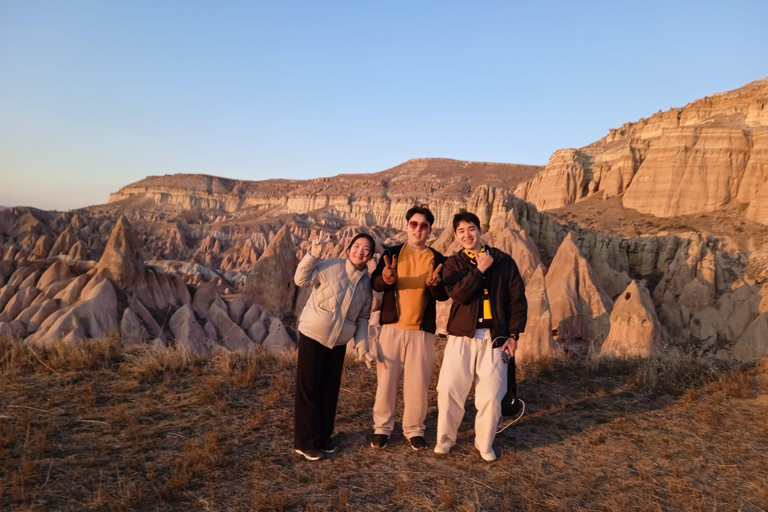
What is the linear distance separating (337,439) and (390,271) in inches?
59.7

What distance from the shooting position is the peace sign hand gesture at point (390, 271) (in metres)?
3.75

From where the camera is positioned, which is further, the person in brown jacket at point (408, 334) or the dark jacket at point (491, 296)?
the person in brown jacket at point (408, 334)

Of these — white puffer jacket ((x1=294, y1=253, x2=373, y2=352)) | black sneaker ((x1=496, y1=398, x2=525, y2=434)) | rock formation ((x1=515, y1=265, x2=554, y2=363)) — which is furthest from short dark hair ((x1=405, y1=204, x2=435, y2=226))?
rock formation ((x1=515, y1=265, x2=554, y2=363))

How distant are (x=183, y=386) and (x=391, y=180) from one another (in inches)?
4234

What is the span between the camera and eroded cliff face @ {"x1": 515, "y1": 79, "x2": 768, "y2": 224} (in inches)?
1634

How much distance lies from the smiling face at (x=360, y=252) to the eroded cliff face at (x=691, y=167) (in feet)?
141

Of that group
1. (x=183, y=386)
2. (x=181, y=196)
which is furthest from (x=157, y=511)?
(x=181, y=196)

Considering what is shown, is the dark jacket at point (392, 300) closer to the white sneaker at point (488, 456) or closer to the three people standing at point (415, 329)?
the three people standing at point (415, 329)

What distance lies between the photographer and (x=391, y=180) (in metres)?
111

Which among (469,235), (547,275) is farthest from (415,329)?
(547,275)

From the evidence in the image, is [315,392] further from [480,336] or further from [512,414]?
[512,414]

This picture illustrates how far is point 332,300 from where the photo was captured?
3697 millimetres

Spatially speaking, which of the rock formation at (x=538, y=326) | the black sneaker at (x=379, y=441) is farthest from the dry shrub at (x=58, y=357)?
the rock formation at (x=538, y=326)

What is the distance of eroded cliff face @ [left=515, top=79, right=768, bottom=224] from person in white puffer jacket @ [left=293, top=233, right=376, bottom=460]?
4305 centimetres
